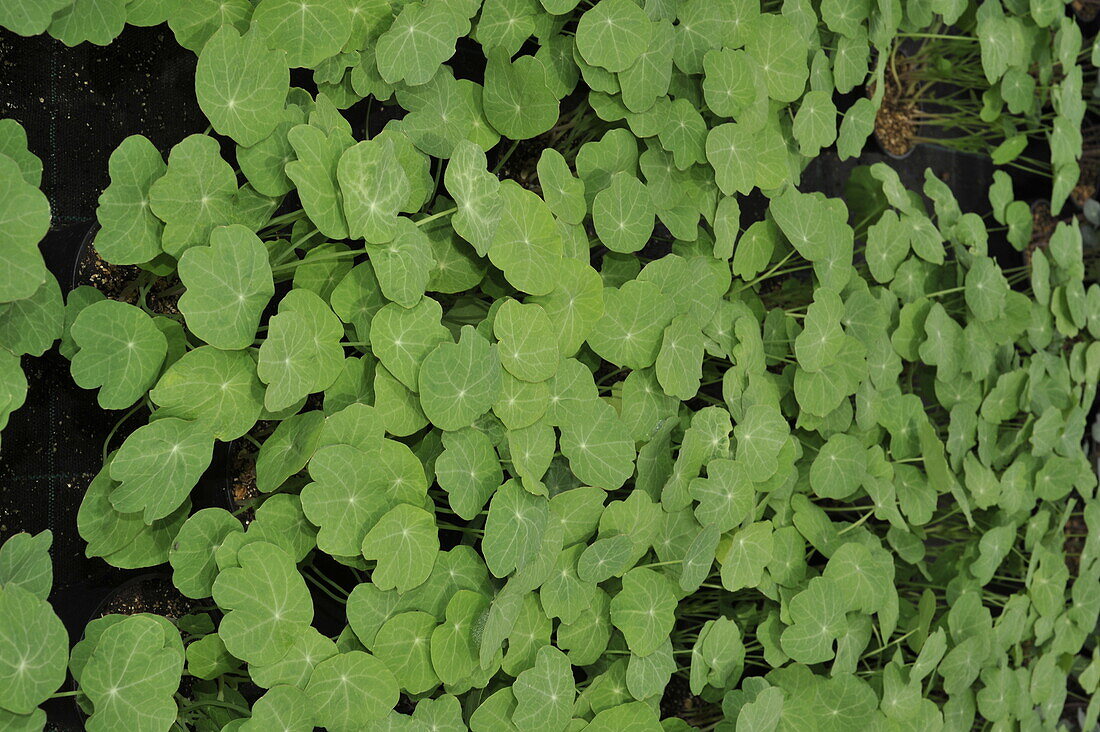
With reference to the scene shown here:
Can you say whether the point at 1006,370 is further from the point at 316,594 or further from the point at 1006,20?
the point at 316,594

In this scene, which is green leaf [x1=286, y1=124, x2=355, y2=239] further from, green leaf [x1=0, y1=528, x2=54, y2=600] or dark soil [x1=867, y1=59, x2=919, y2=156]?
dark soil [x1=867, y1=59, x2=919, y2=156]

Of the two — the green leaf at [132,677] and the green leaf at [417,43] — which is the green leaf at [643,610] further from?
the green leaf at [417,43]

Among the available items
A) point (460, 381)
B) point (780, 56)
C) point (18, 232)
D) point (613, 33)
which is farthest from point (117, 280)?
point (780, 56)

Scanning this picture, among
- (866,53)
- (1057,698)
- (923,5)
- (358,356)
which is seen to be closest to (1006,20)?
(923,5)

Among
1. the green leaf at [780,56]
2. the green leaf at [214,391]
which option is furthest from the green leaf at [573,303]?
the green leaf at [780,56]

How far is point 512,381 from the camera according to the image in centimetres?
93

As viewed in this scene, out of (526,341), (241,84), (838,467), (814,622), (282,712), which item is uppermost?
(241,84)

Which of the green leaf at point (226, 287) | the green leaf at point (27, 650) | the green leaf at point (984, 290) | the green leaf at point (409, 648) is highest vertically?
the green leaf at point (226, 287)

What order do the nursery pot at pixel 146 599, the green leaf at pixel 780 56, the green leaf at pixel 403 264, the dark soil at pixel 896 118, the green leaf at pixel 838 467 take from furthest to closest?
the dark soil at pixel 896 118
the green leaf at pixel 838 467
the green leaf at pixel 780 56
the nursery pot at pixel 146 599
the green leaf at pixel 403 264

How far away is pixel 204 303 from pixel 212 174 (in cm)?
13

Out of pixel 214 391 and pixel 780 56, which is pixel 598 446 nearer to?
pixel 214 391

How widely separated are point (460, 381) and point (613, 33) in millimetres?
473

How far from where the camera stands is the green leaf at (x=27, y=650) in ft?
2.09

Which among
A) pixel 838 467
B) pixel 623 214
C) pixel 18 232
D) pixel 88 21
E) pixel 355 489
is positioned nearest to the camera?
pixel 18 232
